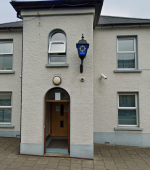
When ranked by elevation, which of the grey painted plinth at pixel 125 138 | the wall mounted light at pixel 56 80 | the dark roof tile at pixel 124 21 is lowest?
the grey painted plinth at pixel 125 138

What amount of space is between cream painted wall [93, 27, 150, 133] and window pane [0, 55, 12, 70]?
4452 mm

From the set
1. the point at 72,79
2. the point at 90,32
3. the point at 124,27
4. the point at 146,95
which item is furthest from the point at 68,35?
the point at 146,95

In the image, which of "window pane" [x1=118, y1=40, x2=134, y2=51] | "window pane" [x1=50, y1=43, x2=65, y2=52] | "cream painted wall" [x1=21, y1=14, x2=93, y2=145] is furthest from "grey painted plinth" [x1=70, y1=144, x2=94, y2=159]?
"window pane" [x1=118, y1=40, x2=134, y2=51]

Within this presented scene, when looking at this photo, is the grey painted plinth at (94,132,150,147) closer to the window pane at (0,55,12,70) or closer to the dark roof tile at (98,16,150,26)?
the dark roof tile at (98,16,150,26)

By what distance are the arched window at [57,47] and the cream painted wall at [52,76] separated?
258 millimetres

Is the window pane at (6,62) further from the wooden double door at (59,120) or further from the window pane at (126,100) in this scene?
the window pane at (126,100)

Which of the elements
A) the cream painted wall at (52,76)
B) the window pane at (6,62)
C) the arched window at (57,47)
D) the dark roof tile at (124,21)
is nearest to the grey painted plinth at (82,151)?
the cream painted wall at (52,76)

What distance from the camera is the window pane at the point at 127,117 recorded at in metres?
6.58

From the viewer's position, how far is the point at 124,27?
6.66 meters

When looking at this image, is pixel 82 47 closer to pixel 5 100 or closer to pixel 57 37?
pixel 57 37

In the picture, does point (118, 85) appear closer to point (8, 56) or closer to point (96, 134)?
point (96, 134)

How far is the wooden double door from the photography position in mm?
6797

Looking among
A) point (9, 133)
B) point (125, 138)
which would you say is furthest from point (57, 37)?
point (125, 138)

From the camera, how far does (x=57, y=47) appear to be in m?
5.61
